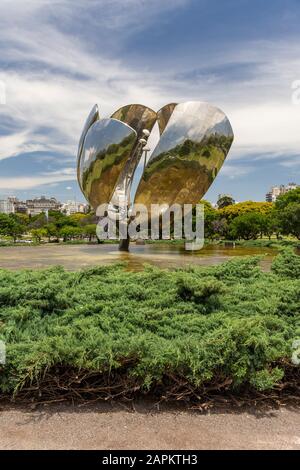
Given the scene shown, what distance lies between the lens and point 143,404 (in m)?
2.95

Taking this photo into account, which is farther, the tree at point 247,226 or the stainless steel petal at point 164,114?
the tree at point 247,226

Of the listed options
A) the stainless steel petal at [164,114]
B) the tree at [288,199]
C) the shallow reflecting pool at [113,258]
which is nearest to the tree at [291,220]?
the tree at [288,199]

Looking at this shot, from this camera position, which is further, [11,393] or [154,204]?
[154,204]

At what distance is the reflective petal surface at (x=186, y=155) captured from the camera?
10.2 meters

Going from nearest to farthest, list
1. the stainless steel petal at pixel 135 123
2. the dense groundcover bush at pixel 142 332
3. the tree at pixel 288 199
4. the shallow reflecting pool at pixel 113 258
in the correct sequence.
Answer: the dense groundcover bush at pixel 142 332 < the shallow reflecting pool at pixel 113 258 < the stainless steel petal at pixel 135 123 < the tree at pixel 288 199

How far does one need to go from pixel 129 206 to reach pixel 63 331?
9342 mm

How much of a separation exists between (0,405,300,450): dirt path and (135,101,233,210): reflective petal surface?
8.11m

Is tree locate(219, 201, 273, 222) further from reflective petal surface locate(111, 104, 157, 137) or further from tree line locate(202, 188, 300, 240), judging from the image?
reflective petal surface locate(111, 104, 157, 137)

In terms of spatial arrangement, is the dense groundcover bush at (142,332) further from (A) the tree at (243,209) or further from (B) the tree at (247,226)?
(A) the tree at (243,209)

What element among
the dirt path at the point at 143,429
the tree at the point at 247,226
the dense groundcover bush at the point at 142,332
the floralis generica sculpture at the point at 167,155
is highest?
the floralis generica sculpture at the point at 167,155

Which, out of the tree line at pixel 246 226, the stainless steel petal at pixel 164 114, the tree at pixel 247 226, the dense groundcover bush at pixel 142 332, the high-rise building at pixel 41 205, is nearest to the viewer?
the dense groundcover bush at pixel 142 332

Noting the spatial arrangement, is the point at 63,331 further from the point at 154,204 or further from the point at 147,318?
the point at 154,204

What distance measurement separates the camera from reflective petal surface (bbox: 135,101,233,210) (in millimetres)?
10227
